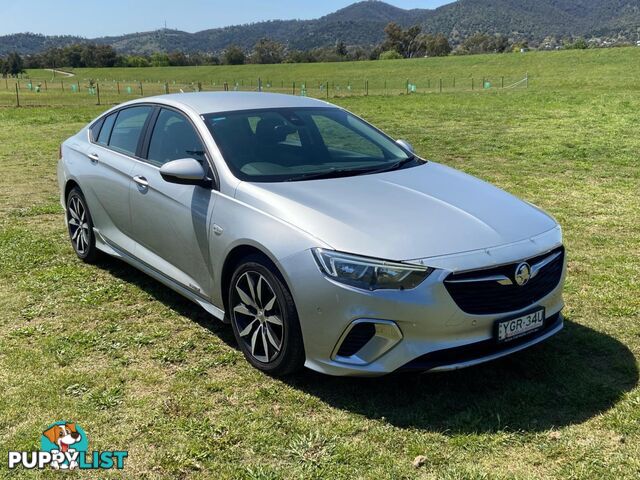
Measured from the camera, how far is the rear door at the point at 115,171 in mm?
4746

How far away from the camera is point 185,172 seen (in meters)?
3.80

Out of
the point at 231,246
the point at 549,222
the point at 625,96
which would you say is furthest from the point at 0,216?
the point at 625,96

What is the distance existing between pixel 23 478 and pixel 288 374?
1435 mm

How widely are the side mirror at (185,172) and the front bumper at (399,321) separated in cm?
98

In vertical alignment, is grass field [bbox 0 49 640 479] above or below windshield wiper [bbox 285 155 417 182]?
below

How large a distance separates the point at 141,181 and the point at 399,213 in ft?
6.87

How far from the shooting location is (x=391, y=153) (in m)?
4.55

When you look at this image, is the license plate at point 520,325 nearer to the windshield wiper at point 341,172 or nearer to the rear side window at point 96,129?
the windshield wiper at point 341,172

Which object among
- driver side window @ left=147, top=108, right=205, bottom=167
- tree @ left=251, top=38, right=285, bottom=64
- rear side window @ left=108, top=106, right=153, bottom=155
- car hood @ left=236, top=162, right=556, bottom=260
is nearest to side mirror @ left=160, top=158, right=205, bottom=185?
driver side window @ left=147, top=108, right=205, bottom=167

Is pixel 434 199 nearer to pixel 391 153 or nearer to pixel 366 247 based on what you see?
pixel 366 247

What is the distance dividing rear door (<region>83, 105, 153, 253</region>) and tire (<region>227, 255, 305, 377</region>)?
1506 millimetres

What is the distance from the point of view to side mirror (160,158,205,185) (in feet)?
12.5

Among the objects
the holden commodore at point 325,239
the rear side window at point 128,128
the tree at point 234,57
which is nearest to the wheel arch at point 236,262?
the holden commodore at point 325,239

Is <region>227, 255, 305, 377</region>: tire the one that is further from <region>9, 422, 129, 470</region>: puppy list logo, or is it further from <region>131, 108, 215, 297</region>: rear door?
<region>9, 422, 129, 470</region>: puppy list logo
